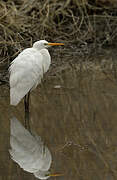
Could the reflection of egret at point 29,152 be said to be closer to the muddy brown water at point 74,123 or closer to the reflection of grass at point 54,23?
the muddy brown water at point 74,123

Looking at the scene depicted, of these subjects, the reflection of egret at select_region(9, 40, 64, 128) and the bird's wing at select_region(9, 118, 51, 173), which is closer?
the bird's wing at select_region(9, 118, 51, 173)

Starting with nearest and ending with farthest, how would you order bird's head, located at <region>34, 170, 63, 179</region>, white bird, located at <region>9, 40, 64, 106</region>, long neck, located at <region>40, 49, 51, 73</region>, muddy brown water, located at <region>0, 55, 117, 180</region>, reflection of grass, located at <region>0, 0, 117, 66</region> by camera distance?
bird's head, located at <region>34, 170, 63, 179</region>
muddy brown water, located at <region>0, 55, 117, 180</region>
white bird, located at <region>9, 40, 64, 106</region>
long neck, located at <region>40, 49, 51, 73</region>
reflection of grass, located at <region>0, 0, 117, 66</region>

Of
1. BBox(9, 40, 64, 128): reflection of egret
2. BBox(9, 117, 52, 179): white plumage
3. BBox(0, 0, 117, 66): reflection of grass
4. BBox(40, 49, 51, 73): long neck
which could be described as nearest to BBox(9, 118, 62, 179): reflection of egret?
BBox(9, 117, 52, 179): white plumage

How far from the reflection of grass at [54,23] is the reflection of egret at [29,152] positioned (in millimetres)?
2662

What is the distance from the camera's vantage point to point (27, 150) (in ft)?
16.0

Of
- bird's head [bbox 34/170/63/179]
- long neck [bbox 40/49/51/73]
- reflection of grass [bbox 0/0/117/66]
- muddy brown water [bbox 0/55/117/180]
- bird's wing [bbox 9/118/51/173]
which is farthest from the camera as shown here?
reflection of grass [bbox 0/0/117/66]

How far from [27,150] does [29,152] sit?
7 centimetres

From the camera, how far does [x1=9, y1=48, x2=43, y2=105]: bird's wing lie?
235 inches

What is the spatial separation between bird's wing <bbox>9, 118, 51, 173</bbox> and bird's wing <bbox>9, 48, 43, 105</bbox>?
1.50 ft

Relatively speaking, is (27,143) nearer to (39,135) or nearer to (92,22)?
(39,135)

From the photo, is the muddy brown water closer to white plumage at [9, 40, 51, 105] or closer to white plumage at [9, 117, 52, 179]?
white plumage at [9, 117, 52, 179]

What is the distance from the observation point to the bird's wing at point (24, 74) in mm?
5980

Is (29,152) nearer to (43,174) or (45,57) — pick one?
(43,174)

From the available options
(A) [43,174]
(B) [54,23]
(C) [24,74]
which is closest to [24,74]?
(C) [24,74]
